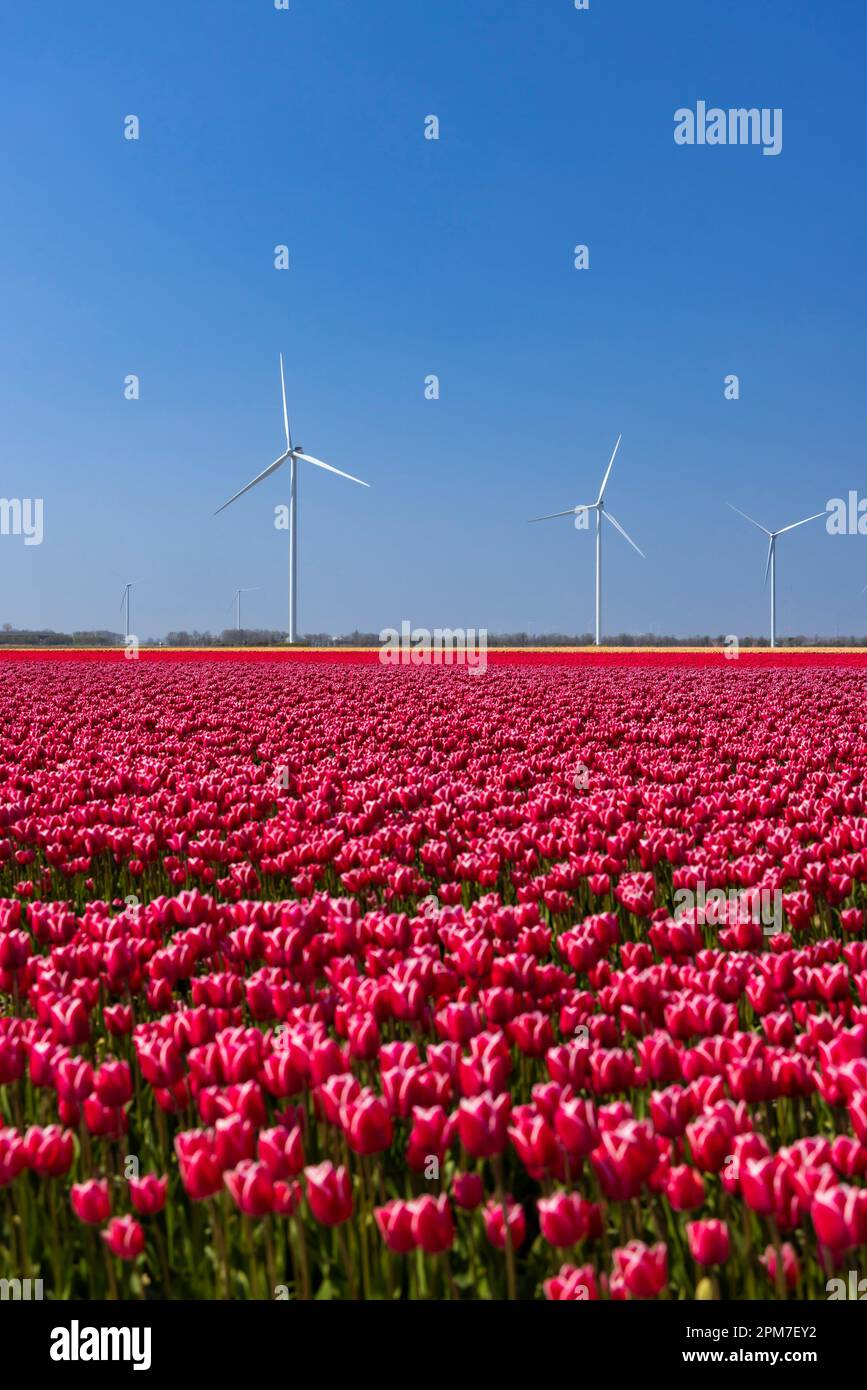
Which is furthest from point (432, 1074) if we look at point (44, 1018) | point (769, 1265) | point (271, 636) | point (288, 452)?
point (271, 636)

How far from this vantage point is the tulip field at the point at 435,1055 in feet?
9.62

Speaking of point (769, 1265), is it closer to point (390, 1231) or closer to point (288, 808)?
point (390, 1231)

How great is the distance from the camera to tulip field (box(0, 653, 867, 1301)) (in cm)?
293

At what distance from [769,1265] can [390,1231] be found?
1120 mm

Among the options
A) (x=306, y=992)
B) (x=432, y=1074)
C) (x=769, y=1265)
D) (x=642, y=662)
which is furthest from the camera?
(x=642, y=662)

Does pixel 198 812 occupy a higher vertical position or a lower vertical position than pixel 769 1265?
higher

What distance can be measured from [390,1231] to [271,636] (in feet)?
362

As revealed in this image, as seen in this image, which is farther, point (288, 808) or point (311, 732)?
point (311, 732)

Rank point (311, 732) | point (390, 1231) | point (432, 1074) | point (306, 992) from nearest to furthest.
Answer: point (390, 1231)
point (432, 1074)
point (306, 992)
point (311, 732)

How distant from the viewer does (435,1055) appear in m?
3.34

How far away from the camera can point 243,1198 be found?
2.82 m

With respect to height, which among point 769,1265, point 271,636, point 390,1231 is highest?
point 271,636
